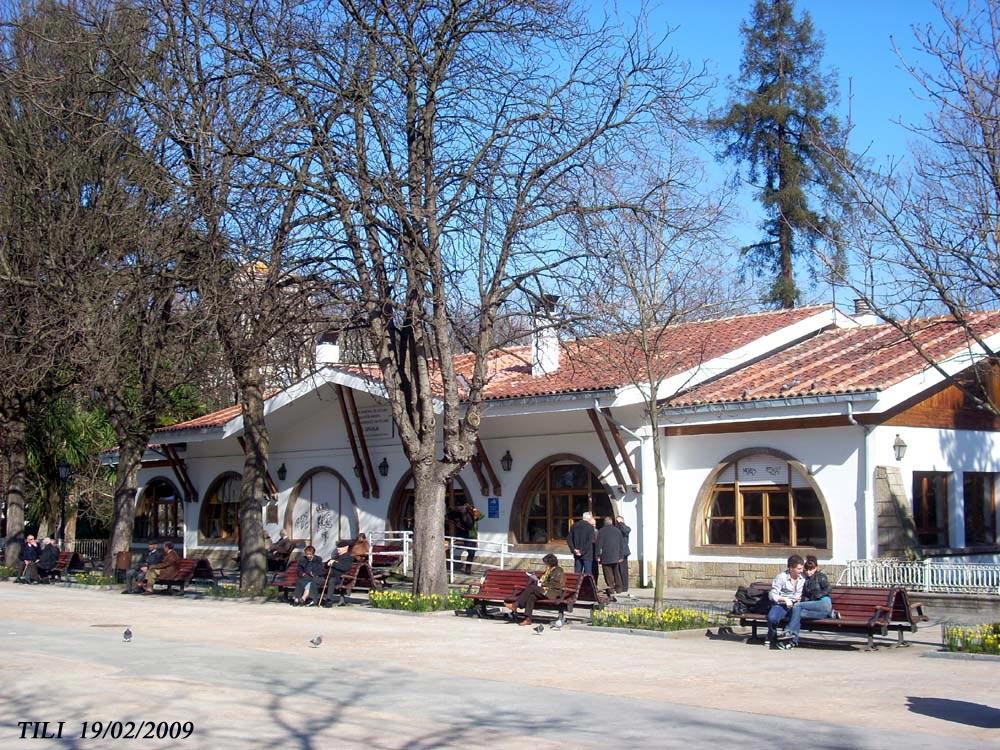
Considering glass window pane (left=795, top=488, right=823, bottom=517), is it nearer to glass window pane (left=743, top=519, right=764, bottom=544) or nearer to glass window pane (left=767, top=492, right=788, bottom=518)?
glass window pane (left=767, top=492, right=788, bottom=518)

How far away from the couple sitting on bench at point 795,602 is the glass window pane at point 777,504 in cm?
690

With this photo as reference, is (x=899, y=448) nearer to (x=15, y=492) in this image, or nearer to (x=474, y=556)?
(x=474, y=556)

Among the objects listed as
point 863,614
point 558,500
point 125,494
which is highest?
point 125,494

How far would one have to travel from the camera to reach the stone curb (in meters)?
14.2

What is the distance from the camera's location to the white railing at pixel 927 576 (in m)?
19.0

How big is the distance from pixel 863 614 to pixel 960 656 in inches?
63.4

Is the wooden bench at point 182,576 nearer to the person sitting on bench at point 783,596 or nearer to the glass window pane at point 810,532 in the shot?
the glass window pane at point 810,532

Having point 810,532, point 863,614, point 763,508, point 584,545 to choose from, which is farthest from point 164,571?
point 863,614

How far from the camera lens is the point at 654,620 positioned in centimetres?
1733

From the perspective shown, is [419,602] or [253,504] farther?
[253,504]

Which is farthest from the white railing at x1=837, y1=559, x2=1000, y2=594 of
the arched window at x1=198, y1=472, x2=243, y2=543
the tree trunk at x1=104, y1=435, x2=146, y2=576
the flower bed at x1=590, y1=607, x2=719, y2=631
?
the arched window at x1=198, y1=472, x2=243, y2=543

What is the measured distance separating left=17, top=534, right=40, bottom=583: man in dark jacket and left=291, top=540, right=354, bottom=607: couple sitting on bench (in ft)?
32.7

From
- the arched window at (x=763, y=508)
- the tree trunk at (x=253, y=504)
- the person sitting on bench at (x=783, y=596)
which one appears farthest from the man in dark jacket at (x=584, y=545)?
the person sitting on bench at (x=783, y=596)

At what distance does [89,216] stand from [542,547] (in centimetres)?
1187
